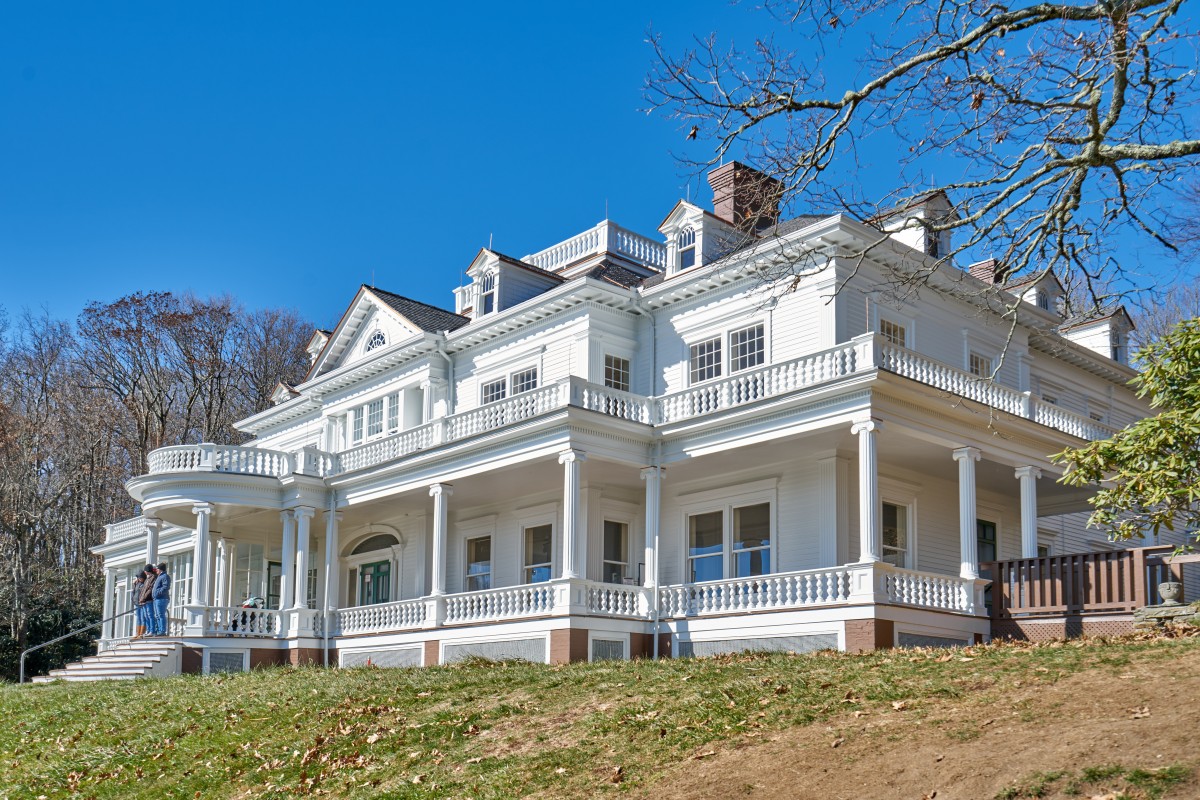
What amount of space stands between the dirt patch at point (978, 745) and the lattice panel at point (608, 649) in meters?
11.9

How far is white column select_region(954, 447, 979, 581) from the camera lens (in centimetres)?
2178

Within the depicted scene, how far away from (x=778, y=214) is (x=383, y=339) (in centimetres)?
2163

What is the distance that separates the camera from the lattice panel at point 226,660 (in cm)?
2861

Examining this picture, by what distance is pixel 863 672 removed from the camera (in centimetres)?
1372

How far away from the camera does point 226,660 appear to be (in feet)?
94.2

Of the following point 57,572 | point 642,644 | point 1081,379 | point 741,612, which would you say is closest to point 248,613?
point 642,644

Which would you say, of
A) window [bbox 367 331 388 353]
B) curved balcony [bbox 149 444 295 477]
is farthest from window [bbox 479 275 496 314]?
curved balcony [bbox 149 444 295 477]

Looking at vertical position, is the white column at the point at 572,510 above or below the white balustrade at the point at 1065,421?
below

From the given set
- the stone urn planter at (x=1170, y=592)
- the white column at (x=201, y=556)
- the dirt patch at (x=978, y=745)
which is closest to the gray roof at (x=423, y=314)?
the white column at (x=201, y=556)

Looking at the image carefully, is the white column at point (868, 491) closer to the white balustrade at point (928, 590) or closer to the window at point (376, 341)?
the white balustrade at point (928, 590)

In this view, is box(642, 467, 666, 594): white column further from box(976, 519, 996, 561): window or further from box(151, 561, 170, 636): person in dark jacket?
box(151, 561, 170, 636): person in dark jacket

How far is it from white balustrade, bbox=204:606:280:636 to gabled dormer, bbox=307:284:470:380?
22.9 feet

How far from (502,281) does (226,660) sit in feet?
35.5

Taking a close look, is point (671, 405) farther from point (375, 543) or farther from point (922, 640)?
point (375, 543)
